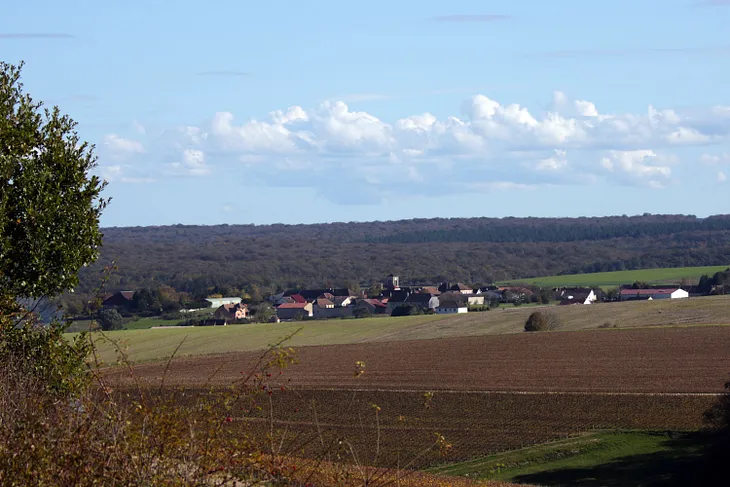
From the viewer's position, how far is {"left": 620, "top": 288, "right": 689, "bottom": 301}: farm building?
326ft

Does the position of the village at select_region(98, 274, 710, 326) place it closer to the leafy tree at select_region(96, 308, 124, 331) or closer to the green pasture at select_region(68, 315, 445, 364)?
the leafy tree at select_region(96, 308, 124, 331)

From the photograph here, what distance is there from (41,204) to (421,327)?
2326 inches

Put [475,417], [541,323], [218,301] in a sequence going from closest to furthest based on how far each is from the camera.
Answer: [475,417]
[541,323]
[218,301]

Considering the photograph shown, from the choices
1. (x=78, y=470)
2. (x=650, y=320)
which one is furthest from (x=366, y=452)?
(x=650, y=320)

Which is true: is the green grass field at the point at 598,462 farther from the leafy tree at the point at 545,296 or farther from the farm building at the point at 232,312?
the leafy tree at the point at 545,296

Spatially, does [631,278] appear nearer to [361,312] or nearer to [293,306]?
[361,312]

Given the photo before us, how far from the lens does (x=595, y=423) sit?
31.1 m

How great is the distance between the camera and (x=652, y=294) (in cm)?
10038

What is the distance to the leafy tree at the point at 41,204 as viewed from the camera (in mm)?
15273

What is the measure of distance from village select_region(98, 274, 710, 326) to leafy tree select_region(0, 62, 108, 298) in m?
72.6

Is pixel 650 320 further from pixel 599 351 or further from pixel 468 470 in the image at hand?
pixel 468 470

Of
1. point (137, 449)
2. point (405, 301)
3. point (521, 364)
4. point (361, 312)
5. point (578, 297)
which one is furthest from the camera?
point (405, 301)

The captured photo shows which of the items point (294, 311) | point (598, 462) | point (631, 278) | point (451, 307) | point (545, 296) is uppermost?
point (631, 278)

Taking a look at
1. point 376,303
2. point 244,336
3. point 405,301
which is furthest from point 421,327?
point 405,301
